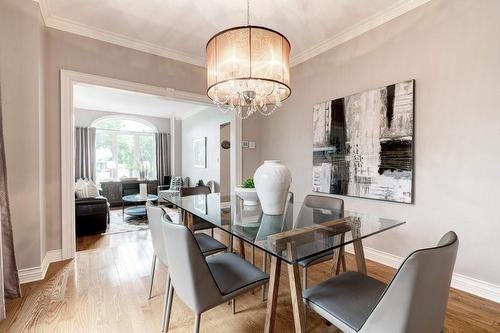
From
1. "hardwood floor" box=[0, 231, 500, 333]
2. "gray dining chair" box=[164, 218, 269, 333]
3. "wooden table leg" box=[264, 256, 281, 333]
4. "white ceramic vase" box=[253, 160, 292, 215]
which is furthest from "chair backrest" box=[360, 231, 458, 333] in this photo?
"white ceramic vase" box=[253, 160, 292, 215]

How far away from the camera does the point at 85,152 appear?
6484 millimetres

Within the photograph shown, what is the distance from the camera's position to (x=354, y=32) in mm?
2785

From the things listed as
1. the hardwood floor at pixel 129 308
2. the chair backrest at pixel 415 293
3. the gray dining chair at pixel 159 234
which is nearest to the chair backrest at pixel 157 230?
the gray dining chair at pixel 159 234

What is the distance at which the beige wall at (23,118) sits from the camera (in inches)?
84.7

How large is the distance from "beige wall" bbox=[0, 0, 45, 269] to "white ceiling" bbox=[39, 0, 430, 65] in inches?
14.3

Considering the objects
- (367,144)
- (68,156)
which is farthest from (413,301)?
(68,156)

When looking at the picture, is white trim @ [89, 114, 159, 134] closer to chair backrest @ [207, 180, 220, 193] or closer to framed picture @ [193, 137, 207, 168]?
framed picture @ [193, 137, 207, 168]

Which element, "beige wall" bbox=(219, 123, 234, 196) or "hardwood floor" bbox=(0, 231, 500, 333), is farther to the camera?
"beige wall" bbox=(219, 123, 234, 196)

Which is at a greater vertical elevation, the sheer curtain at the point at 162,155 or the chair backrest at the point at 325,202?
the sheer curtain at the point at 162,155

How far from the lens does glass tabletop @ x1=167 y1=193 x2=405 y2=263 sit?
3.93ft

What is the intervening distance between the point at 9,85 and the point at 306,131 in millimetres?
3206

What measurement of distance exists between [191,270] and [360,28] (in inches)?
118

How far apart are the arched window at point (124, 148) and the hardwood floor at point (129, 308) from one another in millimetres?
5077

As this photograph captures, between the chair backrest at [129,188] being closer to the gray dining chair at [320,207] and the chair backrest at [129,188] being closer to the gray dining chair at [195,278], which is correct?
the gray dining chair at [320,207]
